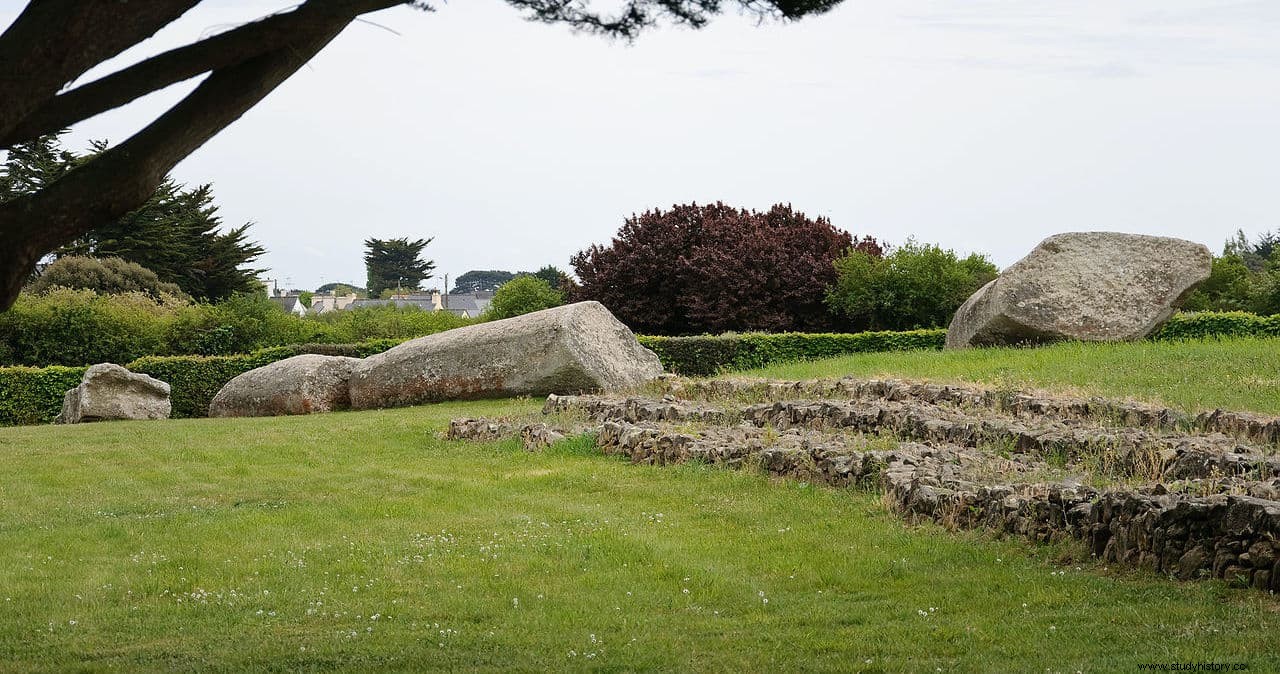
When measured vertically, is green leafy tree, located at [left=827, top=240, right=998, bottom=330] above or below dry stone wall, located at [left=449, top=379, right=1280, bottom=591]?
above

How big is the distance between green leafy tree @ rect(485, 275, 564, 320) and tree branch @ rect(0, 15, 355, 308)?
2869 centimetres

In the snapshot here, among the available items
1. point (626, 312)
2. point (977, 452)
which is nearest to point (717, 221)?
point (626, 312)

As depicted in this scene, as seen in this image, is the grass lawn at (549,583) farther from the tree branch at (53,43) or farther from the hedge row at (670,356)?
the hedge row at (670,356)

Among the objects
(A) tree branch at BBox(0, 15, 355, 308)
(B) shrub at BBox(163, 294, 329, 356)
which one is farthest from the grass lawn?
(B) shrub at BBox(163, 294, 329, 356)

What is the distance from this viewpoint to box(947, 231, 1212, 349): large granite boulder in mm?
20594

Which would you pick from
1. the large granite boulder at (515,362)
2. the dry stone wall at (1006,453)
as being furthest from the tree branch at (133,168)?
the large granite boulder at (515,362)

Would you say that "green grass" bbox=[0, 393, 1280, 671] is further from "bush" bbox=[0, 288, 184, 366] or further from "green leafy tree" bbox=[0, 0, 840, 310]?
"bush" bbox=[0, 288, 184, 366]

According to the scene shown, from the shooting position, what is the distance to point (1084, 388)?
1504cm

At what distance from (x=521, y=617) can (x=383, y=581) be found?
4.52 feet

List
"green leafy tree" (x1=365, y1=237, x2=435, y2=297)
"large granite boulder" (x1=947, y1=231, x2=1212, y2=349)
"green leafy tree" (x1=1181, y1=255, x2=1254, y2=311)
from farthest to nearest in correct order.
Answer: "green leafy tree" (x1=365, y1=237, x2=435, y2=297) < "green leafy tree" (x1=1181, y1=255, x2=1254, y2=311) < "large granite boulder" (x1=947, y1=231, x2=1212, y2=349)

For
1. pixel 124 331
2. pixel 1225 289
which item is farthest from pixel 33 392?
pixel 1225 289

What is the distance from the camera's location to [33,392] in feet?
75.6

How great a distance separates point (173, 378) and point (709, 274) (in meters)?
13.9

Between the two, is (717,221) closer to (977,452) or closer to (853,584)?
(977,452)
